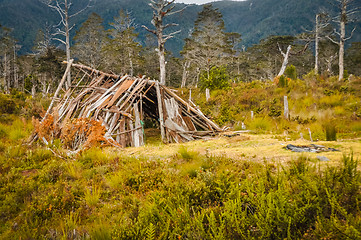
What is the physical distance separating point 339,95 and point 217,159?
9982 mm

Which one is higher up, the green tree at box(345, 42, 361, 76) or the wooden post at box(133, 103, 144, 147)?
the green tree at box(345, 42, 361, 76)

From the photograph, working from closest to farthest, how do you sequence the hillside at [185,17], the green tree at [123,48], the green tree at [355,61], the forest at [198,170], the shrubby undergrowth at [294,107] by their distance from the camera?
1. the forest at [198,170]
2. the shrubby undergrowth at [294,107]
3. the green tree at [123,48]
4. the green tree at [355,61]
5. the hillside at [185,17]

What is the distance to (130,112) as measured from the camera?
7.61 metres

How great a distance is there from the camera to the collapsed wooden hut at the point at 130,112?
7199 mm

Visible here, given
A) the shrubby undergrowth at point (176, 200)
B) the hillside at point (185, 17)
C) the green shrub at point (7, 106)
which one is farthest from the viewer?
the hillside at point (185, 17)

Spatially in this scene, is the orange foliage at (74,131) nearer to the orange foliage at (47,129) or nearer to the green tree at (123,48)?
the orange foliage at (47,129)

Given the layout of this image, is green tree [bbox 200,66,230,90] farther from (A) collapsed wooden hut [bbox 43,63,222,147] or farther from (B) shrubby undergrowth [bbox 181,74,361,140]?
(A) collapsed wooden hut [bbox 43,63,222,147]

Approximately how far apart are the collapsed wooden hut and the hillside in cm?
7387

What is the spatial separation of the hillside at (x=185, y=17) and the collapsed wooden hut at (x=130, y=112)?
7387cm

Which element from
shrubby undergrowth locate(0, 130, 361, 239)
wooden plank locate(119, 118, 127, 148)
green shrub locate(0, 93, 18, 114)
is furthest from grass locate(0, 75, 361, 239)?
green shrub locate(0, 93, 18, 114)

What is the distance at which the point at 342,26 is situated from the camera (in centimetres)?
1612

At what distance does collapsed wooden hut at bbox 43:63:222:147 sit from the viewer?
7.20m

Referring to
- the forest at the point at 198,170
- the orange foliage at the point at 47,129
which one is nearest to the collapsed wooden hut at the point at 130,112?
the forest at the point at 198,170

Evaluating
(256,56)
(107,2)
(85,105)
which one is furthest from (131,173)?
(107,2)
